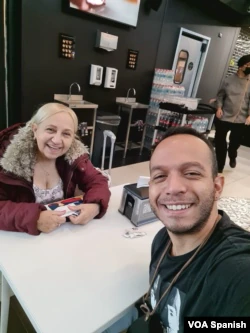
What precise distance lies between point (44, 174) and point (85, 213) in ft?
1.29

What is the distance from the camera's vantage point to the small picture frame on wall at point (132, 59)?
13.3ft

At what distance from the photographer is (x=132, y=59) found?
13.5 ft

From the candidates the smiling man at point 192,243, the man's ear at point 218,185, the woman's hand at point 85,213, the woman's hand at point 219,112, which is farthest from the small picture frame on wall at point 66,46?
the man's ear at point 218,185

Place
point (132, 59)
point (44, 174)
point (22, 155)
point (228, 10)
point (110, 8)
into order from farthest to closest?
1. point (228, 10)
2. point (132, 59)
3. point (110, 8)
4. point (44, 174)
5. point (22, 155)

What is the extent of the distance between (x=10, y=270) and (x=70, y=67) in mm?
3270

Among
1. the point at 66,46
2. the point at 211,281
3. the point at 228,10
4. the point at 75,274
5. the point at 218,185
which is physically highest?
the point at 228,10

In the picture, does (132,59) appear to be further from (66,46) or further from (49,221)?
(49,221)

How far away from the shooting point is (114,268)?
861 millimetres

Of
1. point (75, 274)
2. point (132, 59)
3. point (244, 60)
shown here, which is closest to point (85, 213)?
point (75, 274)

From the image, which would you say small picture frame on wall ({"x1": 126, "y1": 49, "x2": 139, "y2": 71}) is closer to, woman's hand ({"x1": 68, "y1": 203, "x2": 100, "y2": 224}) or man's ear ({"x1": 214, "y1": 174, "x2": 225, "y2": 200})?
woman's hand ({"x1": 68, "y1": 203, "x2": 100, "y2": 224})

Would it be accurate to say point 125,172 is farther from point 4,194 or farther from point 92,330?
point 92,330

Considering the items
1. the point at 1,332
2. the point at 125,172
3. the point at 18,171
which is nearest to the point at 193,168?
the point at 18,171

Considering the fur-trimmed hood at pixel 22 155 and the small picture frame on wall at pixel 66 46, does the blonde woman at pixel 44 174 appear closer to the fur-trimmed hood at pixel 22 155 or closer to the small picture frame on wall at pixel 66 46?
the fur-trimmed hood at pixel 22 155

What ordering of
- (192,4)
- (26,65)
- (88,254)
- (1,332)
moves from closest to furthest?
1. (88,254)
2. (1,332)
3. (26,65)
4. (192,4)
